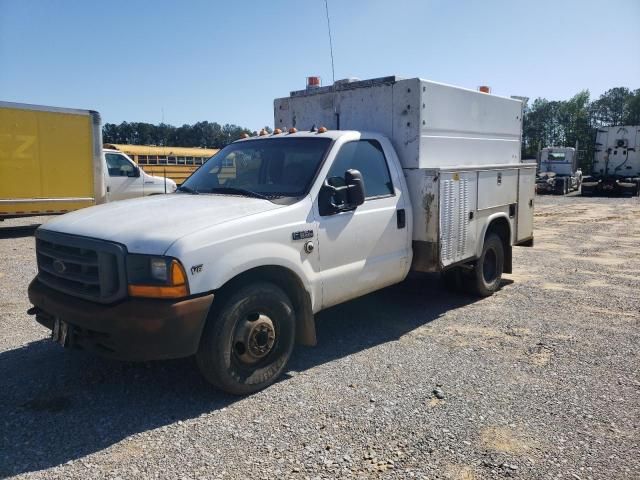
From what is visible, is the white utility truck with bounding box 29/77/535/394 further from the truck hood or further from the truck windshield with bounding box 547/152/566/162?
the truck windshield with bounding box 547/152/566/162

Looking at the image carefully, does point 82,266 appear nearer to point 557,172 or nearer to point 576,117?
point 557,172

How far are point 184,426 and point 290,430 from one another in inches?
28.0

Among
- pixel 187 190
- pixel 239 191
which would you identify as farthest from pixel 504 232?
pixel 187 190

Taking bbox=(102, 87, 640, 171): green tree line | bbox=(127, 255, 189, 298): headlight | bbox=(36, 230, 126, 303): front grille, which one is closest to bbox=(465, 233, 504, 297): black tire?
bbox=(127, 255, 189, 298): headlight

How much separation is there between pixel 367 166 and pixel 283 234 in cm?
142

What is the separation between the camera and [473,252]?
6332 millimetres

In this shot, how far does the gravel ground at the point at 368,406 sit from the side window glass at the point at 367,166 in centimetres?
149

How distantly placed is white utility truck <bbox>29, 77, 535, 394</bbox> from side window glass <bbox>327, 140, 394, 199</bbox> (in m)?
0.02

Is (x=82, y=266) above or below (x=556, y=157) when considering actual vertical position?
below

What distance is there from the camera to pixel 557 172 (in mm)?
30844

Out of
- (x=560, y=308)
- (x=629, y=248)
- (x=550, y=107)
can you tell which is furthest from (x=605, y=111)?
(x=560, y=308)

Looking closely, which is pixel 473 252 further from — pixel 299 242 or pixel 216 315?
pixel 216 315

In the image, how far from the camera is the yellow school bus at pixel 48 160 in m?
11.8

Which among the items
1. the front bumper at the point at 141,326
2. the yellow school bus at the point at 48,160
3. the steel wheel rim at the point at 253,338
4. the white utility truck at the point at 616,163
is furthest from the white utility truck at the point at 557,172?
the front bumper at the point at 141,326
